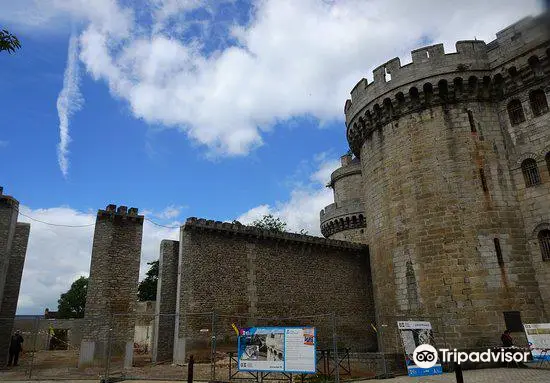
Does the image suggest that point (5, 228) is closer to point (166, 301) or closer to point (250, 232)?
point (166, 301)

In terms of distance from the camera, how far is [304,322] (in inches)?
901

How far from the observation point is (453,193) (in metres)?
18.0

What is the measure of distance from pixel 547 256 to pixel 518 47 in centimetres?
925

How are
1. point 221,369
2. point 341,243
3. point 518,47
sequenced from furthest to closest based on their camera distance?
point 341,243
point 518,47
point 221,369

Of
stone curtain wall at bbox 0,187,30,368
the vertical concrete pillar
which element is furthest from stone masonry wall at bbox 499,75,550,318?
stone curtain wall at bbox 0,187,30,368

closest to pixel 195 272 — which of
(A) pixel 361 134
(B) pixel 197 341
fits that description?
(B) pixel 197 341

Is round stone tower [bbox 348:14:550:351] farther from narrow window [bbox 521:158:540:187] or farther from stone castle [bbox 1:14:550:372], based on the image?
narrow window [bbox 521:158:540:187]

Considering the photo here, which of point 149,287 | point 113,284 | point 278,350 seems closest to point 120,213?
point 113,284

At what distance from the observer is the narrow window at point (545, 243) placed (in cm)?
1628

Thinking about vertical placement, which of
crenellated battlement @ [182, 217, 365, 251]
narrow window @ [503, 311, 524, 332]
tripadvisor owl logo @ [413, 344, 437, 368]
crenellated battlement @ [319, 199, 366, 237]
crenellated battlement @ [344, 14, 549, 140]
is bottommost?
tripadvisor owl logo @ [413, 344, 437, 368]

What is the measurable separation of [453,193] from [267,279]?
34.8ft

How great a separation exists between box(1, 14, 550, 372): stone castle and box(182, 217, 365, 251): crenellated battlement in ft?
0.26

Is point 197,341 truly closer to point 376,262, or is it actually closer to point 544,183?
point 376,262

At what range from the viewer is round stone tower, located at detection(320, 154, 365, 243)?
1242 inches
